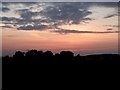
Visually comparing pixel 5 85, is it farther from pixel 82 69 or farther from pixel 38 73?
pixel 82 69

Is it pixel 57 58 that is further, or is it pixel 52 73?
pixel 57 58

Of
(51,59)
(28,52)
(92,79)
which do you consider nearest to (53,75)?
(92,79)

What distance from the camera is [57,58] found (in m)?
31.1

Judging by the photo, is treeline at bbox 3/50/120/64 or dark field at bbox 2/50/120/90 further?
treeline at bbox 3/50/120/64

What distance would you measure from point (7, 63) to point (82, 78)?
9.58 metres

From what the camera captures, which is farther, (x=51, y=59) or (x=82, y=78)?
(x=51, y=59)

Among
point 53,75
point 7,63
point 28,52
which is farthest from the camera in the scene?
point 28,52

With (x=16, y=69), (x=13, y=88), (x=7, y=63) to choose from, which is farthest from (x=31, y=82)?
(x=7, y=63)

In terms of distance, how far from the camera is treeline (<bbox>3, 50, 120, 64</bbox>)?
1134 inches

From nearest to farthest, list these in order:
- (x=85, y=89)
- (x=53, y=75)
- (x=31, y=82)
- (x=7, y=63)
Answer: (x=85, y=89) < (x=31, y=82) < (x=53, y=75) < (x=7, y=63)

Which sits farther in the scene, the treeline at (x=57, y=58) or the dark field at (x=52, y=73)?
the treeline at (x=57, y=58)

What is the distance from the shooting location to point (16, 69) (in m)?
25.5

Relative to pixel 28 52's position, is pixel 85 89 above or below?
below

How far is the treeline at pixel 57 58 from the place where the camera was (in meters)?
28.8
